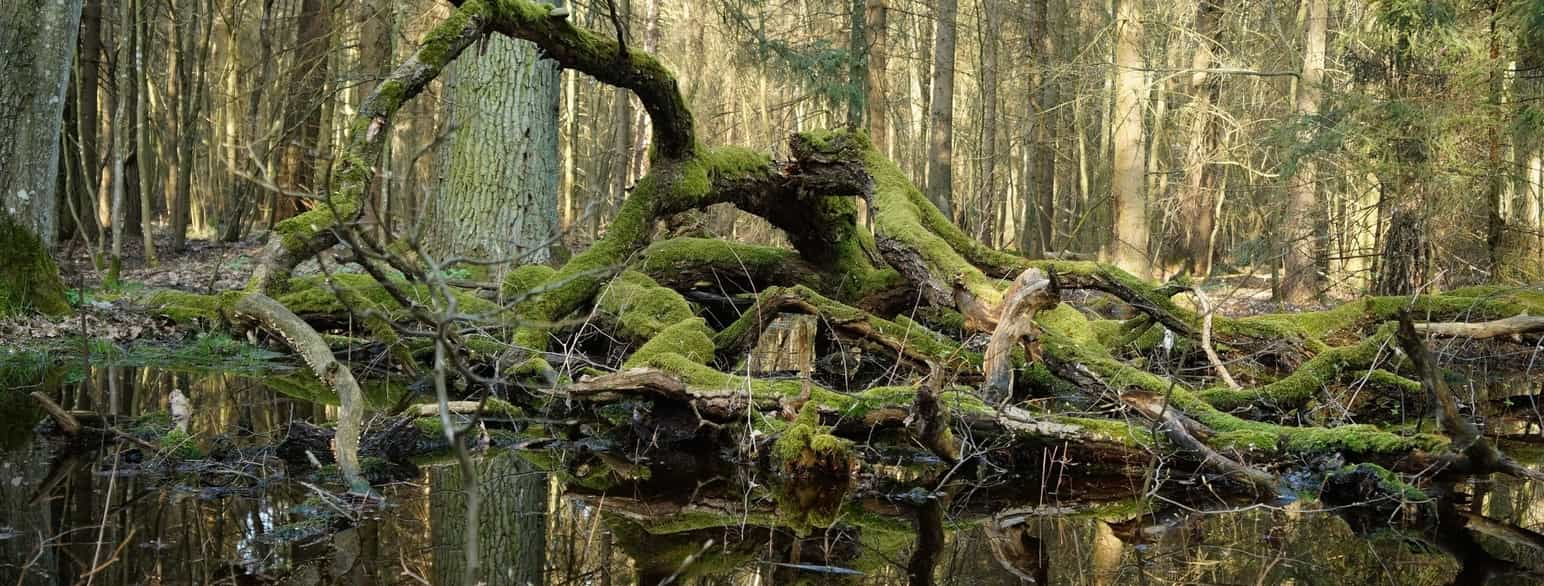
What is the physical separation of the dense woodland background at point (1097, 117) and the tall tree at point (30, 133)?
9.9 inches

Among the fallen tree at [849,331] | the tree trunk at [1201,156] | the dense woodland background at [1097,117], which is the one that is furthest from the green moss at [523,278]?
the tree trunk at [1201,156]

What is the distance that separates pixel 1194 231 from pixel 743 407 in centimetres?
2060

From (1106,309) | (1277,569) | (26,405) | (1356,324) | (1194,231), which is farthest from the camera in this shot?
(1194,231)

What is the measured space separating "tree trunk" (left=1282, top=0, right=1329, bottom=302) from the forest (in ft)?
0.35

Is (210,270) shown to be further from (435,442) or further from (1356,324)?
(1356,324)

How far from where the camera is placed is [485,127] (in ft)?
35.3

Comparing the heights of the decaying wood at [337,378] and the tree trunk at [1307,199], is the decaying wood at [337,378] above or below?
below

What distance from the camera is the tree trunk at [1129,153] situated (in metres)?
14.8

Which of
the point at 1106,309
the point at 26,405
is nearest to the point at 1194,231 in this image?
the point at 1106,309

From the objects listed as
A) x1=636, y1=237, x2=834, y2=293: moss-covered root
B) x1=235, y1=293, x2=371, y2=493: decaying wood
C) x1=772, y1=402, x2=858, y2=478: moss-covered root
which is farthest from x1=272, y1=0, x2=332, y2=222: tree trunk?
x1=772, y1=402, x2=858, y2=478: moss-covered root

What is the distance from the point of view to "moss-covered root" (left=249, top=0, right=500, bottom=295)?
17.0 ft

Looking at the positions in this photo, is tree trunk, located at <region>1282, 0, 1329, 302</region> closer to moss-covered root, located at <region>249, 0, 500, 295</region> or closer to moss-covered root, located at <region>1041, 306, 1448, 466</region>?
moss-covered root, located at <region>1041, 306, 1448, 466</region>

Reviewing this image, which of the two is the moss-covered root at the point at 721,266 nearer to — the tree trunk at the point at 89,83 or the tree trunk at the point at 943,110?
the tree trunk at the point at 943,110

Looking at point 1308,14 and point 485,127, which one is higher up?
point 1308,14
